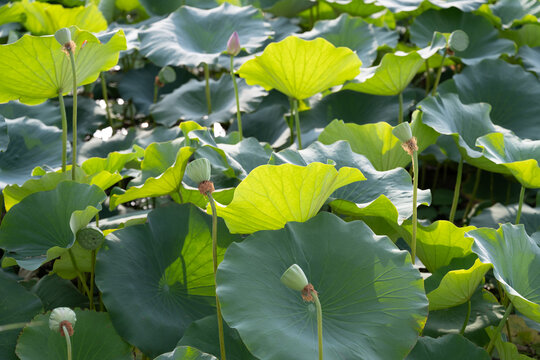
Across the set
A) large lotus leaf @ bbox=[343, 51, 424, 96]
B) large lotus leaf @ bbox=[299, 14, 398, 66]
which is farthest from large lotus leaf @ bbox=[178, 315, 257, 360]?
large lotus leaf @ bbox=[299, 14, 398, 66]

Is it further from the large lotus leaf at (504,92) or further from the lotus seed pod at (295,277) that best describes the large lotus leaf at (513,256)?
the large lotus leaf at (504,92)

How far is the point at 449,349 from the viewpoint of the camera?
1.05 m

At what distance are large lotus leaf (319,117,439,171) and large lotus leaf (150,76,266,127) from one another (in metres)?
0.47

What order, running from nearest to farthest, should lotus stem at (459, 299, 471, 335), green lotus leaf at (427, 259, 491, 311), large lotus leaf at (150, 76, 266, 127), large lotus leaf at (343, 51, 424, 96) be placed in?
green lotus leaf at (427, 259, 491, 311) → lotus stem at (459, 299, 471, 335) → large lotus leaf at (343, 51, 424, 96) → large lotus leaf at (150, 76, 266, 127)

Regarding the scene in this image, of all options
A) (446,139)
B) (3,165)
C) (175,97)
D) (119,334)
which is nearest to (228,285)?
(119,334)

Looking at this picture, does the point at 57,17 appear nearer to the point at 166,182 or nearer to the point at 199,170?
the point at 166,182

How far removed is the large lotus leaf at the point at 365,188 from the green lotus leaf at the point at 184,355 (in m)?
0.41

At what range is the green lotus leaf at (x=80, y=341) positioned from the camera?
1.03 metres

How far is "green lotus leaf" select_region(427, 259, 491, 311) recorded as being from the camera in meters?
1.02

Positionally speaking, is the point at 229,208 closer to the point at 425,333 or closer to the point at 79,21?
the point at 425,333

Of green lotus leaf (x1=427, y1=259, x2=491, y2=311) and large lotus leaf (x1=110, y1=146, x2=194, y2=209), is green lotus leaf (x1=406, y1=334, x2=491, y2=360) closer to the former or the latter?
green lotus leaf (x1=427, y1=259, x2=491, y2=311)

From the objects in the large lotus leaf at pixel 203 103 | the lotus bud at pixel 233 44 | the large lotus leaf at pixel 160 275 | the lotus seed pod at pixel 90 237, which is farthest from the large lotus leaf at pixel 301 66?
the lotus seed pod at pixel 90 237

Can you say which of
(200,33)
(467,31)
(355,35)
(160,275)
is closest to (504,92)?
(467,31)

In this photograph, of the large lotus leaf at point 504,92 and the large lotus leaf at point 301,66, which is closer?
the large lotus leaf at point 301,66
